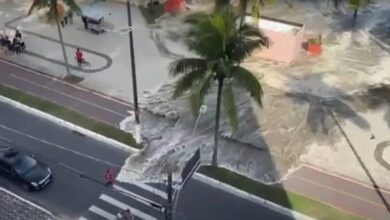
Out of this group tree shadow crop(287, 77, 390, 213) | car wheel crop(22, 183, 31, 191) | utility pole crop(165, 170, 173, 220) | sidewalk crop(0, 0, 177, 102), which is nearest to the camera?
utility pole crop(165, 170, 173, 220)

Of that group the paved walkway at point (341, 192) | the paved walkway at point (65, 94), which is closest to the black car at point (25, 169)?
the paved walkway at point (65, 94)

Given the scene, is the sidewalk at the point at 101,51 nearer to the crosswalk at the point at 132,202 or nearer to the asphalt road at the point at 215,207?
the crosswalk at the point at 132,202

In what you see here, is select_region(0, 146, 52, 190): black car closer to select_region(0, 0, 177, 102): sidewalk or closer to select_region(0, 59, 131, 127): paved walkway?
select_region(0, 59, 131, 127): paved walkway

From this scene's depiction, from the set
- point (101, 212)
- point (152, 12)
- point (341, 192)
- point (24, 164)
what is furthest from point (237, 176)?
point (152, 12)

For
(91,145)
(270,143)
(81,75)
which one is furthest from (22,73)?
(270,143)

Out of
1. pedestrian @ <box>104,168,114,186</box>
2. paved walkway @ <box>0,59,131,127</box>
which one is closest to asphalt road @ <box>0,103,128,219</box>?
pedestrian @ <box>104,168,114,186</box>

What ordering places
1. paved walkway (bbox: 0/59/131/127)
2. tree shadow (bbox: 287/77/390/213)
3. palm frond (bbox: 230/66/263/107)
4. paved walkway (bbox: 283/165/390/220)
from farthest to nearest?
paved walkway (bbox: 0/59/131/127) < tree shadow (bbox: 287/77/390/213) < paved walkway (bbox: 283/165/390/220) < palm frond (bbox: 230/66/263/107)

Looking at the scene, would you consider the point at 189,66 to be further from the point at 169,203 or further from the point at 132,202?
the point at 132,202

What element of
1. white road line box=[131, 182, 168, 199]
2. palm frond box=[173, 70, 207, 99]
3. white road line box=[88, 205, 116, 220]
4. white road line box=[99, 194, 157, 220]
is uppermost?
palm frond box=[173, 70, 207, 99]
